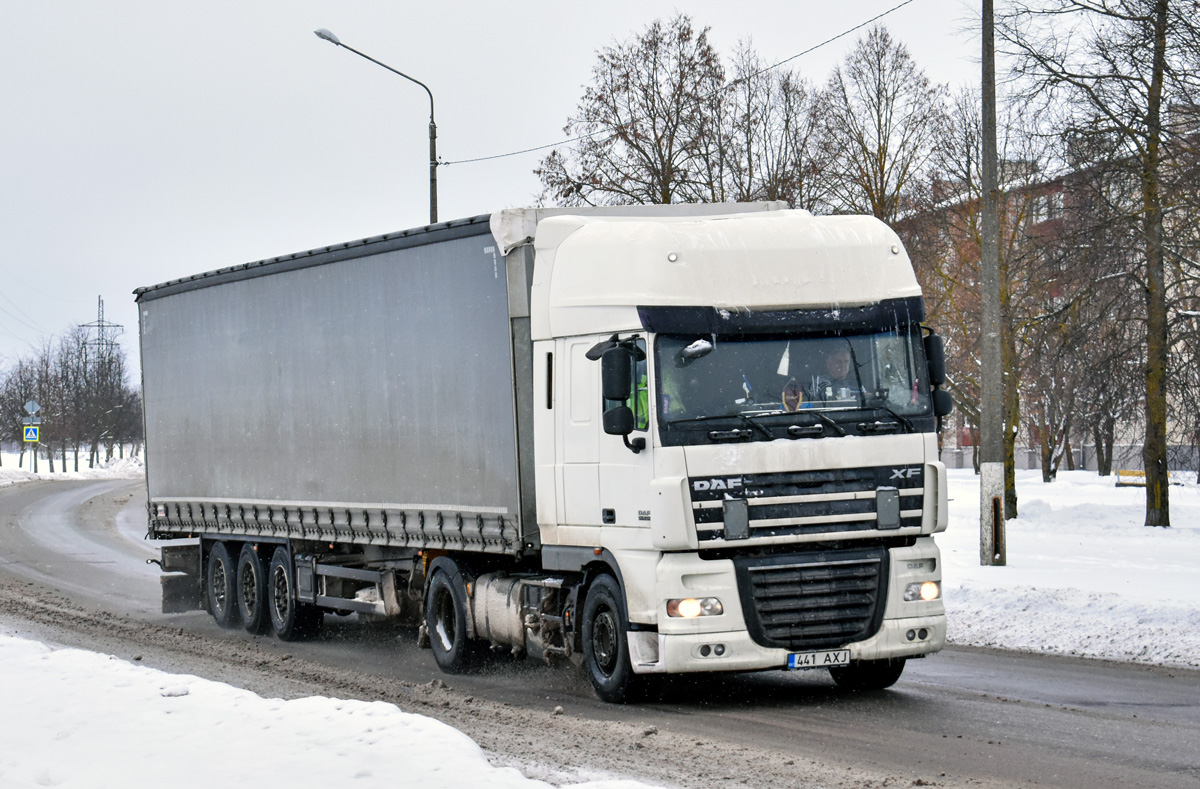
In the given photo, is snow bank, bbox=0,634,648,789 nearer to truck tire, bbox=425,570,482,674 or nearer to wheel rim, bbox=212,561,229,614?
truck tire, bbox=425,570,482,674

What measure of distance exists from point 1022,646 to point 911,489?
364cm

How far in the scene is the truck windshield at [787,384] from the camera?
30.8 feet

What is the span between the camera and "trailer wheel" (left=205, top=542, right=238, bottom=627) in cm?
1590

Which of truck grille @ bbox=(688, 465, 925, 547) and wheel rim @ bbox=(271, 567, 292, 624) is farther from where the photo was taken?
wheel rim @ bbox=(271, 567, 292, 624)

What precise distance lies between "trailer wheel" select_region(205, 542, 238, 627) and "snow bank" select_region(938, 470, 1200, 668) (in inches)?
297

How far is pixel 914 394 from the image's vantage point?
9828mm

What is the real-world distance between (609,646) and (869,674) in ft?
6.07

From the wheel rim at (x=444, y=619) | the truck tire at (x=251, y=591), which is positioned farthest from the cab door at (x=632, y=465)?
the truck tire at (x=251, y=591)

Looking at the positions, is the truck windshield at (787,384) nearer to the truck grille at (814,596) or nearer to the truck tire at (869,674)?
the truck grille at (814,596)

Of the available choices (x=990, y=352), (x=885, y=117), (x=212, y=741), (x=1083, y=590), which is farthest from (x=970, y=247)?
(x=212, y=741)

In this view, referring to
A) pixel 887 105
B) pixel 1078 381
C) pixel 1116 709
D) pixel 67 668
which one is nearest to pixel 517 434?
pixel 67 668

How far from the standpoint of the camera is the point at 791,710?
949 cm

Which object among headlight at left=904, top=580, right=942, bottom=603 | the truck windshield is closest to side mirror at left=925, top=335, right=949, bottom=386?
the truck windshield

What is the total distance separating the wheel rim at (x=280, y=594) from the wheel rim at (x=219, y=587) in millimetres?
1292
